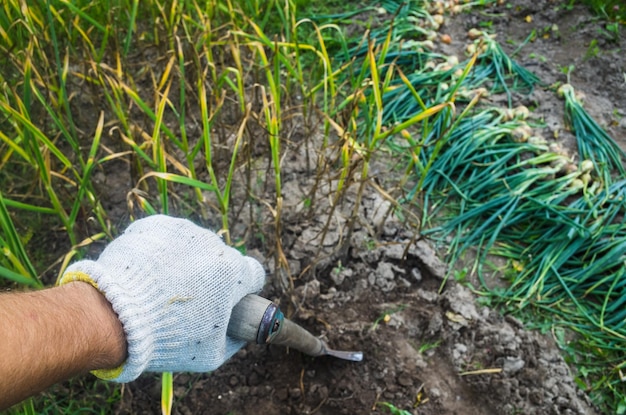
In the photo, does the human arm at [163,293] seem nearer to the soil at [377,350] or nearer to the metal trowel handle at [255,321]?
the metal trowel handle at [255,321]

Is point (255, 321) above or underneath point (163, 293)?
underneath

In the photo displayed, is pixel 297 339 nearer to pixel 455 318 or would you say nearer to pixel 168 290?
pixel 168 290

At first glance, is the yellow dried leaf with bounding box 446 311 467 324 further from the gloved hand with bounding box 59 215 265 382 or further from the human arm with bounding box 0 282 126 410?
the human arm with bounding box 0 282 126 410

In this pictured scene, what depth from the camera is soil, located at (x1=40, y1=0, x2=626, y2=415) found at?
5.37ft

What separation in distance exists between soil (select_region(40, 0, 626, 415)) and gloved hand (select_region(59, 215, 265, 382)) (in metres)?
0.55

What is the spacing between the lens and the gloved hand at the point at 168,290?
1026mm

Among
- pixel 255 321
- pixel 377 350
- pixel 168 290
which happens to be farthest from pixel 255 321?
pixel 377 350

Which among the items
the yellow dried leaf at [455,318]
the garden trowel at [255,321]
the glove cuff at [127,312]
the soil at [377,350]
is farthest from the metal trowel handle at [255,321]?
the yellow dried leaf at [455,318]

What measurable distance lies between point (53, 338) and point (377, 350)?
113cm

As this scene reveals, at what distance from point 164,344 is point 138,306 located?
13 cm

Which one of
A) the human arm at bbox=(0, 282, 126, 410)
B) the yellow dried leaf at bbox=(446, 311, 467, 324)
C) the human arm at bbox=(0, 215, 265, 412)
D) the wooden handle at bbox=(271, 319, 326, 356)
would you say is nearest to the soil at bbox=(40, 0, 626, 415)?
the yellow dried leaf at bbox=(446, 311, 467, 324)

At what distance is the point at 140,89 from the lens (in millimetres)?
2453

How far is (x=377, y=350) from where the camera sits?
172cm

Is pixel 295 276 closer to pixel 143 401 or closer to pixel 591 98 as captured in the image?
pixel 143 401
